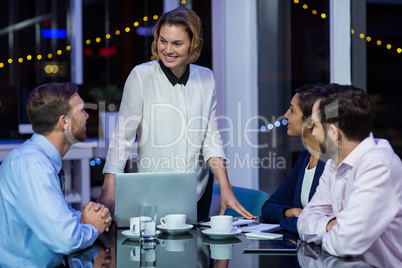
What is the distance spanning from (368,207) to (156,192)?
0.80 m

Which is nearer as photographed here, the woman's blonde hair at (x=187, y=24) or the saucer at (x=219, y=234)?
the saucer at (x=219, y=234)

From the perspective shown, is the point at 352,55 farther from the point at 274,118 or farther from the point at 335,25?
the point at 274,118

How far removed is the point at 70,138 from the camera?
2049 millimetres

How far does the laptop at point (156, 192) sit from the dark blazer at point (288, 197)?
15.4 inches

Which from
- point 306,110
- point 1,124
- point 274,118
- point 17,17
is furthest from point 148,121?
point 17,17

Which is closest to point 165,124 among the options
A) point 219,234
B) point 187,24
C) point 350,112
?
point 187,24

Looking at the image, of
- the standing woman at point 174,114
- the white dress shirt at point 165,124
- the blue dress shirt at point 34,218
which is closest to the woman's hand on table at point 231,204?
the standing woman at point 174,114

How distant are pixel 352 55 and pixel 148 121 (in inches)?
55.2

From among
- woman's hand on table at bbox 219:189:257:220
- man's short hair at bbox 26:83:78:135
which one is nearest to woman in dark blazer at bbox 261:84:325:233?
woman's hand on table at bbox 219:189:257:220

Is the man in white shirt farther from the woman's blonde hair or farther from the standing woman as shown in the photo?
the woman's blonde hair

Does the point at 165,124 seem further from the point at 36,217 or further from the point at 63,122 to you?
the point at 36,217

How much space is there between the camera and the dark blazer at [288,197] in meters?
2.31

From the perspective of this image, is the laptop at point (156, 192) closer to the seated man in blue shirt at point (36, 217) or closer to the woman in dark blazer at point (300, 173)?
the seated man in blue shirt at point (36, 217)

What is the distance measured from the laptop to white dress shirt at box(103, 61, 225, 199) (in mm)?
363
